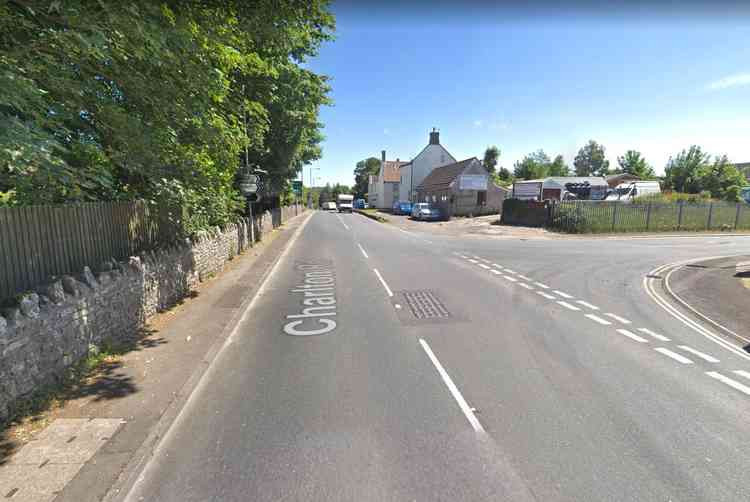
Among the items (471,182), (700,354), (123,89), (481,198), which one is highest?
(471,182)

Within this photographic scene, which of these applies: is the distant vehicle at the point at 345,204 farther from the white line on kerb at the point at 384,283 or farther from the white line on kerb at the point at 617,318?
the white line on kerb at the point at 617,318

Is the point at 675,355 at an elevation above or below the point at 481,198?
below

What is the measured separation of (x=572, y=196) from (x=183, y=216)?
45.0 metres

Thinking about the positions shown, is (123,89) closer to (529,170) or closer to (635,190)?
(635,190)

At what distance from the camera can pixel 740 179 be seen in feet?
135

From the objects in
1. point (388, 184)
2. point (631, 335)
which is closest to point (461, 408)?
point (631, 335)

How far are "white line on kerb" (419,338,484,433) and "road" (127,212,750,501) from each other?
0.07ft

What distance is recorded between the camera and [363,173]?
116m

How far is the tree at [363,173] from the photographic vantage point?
107375 mm

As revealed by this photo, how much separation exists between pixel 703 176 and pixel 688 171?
3.44 m

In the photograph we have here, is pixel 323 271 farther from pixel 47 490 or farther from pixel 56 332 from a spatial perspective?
pixel 47 490

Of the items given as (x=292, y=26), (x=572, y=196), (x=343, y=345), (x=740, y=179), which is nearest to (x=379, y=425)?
(x=343, y=345)

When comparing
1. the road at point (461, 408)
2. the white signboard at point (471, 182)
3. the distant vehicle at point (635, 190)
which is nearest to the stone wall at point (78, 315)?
the road at point (461, 408)

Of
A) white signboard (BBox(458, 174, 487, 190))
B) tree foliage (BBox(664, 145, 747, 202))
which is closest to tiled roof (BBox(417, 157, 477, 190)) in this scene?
white signboard (BBox(458, 174, 487, 190))
